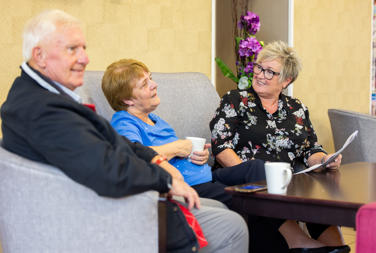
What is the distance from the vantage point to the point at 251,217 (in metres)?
2.35

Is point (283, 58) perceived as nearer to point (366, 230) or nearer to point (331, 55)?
point (366, 230)

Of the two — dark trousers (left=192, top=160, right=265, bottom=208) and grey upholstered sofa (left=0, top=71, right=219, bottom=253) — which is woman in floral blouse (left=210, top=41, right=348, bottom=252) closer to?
dark trousers (left=192, top=160, right=265, bottom=208)

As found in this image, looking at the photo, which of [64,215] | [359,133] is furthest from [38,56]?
[359,133]

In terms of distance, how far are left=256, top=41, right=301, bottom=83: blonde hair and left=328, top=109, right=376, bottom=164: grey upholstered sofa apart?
33.5 inches

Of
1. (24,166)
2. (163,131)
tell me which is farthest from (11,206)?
(163,131)

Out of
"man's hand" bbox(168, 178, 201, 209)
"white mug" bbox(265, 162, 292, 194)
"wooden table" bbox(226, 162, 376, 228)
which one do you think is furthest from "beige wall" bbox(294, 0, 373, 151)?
"man's hand" bbox(168, 178, 201, 209)

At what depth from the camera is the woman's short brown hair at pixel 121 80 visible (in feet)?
7.23

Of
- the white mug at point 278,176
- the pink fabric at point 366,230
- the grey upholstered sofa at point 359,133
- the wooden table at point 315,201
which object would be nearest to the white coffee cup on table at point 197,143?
the wooden table at point 315,201

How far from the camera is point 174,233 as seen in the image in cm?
154

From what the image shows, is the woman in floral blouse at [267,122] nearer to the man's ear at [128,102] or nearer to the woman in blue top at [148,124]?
the woman in blue top at [148,124]

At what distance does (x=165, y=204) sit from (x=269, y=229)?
0.90 m

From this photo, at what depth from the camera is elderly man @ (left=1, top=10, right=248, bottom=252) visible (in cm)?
137

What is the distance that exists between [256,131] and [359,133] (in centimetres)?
110

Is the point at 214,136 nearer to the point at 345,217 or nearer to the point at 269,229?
the point at 269,229
